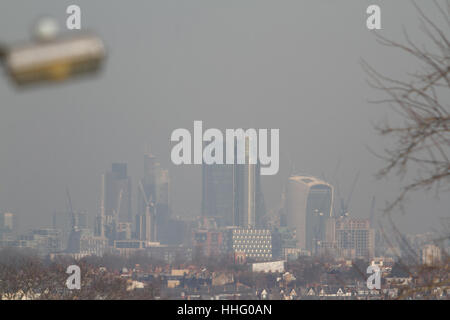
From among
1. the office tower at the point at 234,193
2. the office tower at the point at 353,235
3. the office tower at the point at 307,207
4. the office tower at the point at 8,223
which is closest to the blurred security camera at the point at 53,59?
the office tower at the point at 353,235

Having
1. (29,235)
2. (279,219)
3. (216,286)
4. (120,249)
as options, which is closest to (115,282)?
(216,286)

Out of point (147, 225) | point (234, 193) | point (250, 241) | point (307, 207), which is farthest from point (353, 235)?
point (234, 193)

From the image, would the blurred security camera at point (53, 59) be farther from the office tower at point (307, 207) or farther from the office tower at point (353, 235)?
the office tower at point (307, 207)

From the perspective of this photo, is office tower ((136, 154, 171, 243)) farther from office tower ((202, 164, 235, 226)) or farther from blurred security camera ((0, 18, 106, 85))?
blurred security camera ((0, 18, 106, 85))

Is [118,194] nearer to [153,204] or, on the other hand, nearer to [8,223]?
[153,204]

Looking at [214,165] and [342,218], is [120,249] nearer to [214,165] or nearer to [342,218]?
[342,218]

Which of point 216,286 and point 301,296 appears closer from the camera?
point 301,296
